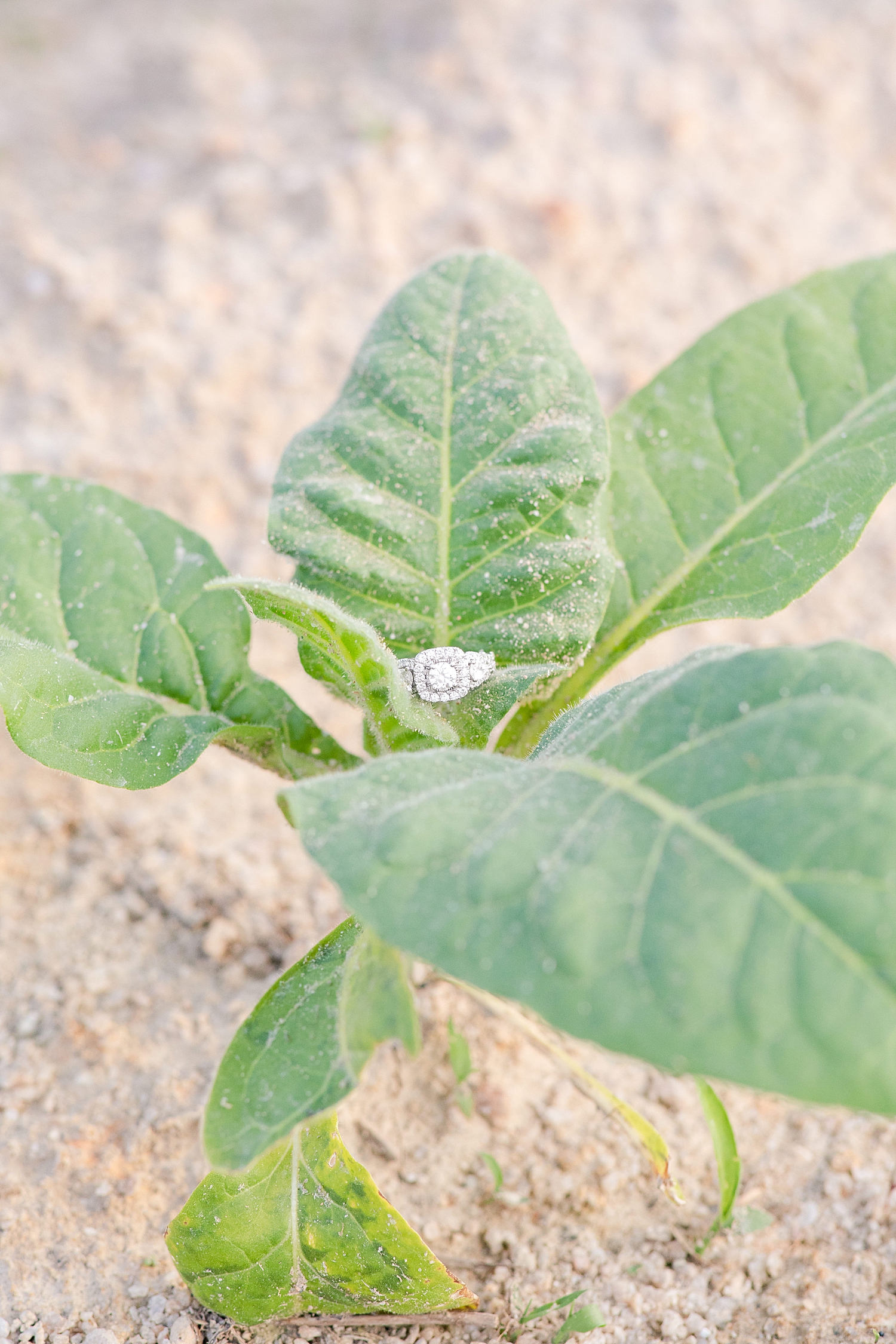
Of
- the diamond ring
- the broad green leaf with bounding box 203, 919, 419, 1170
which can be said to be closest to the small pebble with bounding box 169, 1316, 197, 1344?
the broad green leaf with bounding box 203, 919, 419, 1170

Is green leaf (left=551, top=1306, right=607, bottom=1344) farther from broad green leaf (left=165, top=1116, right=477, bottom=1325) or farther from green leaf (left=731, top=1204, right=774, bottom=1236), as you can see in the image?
green leaf (left=731, top=1204, right=774, bottom=1236)

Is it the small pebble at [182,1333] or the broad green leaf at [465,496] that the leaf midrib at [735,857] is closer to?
the broad green leaf at [465,496]

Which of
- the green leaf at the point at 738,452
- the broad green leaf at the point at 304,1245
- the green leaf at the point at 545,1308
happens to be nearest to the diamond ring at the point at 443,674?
the green leaf at the point at 738,452

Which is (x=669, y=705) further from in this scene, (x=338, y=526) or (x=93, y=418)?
(x=93, y=418)

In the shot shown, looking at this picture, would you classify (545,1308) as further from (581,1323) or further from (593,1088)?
(593,1088)

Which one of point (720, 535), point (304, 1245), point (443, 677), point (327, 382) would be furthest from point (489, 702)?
point (327, 382)
